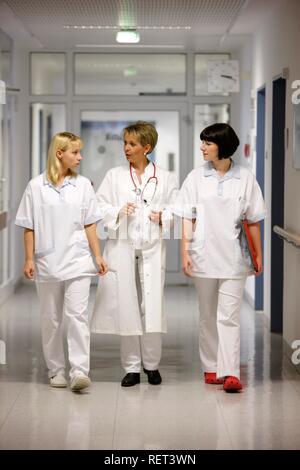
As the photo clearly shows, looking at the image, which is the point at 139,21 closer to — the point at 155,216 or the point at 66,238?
the point at 155,216

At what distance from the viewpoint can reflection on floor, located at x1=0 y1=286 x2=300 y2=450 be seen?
4.52 m

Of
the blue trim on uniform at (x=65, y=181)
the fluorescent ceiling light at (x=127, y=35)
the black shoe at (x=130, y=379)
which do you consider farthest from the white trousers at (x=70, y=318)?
the fluorescent ceiling light at (x=127, y=35)

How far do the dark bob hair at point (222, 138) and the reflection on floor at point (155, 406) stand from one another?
4.45ft

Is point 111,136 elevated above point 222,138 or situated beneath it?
elevated above

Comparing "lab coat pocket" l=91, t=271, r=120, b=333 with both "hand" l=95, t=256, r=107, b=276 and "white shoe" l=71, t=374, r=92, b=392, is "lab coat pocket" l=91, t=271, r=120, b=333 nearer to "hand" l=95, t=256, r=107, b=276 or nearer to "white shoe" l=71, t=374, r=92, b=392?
"hand" l=95, t=256, r=107, b=276

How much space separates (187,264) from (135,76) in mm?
5679

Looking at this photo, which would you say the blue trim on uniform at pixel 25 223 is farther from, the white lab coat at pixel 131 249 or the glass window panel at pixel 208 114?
the glass window panel at pixel 208 114

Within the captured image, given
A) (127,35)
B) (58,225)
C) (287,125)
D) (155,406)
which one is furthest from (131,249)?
(127,35)

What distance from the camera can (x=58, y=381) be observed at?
5633 millimetres

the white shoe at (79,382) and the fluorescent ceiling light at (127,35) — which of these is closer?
the white shoe at (79,382)

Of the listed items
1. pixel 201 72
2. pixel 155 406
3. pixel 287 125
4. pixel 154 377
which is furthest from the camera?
pixel 201 72

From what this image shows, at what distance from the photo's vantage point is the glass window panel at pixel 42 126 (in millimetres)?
10844

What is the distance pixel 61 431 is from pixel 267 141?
4.11m
